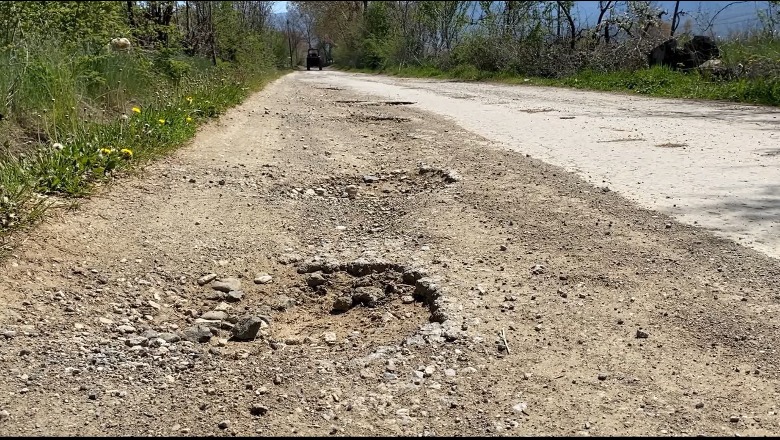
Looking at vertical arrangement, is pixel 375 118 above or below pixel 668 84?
below

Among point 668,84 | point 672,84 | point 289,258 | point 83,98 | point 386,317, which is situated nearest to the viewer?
point 386,317

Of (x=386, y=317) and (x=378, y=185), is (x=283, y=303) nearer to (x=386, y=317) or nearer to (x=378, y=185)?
(x=386, y=317)

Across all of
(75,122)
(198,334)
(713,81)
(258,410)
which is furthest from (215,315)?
(713,81)

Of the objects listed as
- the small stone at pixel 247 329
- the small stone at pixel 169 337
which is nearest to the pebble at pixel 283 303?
the small stone at pixel 247 329

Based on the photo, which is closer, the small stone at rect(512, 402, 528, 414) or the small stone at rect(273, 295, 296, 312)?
the small stone at rect(512, 402, 528, 414)

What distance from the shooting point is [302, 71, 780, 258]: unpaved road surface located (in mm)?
3590

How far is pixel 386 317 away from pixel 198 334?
727 mm

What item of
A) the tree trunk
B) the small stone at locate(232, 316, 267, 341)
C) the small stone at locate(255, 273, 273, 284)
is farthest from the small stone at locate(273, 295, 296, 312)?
the tree trunk

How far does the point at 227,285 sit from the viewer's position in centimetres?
300

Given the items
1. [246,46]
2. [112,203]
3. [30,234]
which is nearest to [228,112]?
[112,203]

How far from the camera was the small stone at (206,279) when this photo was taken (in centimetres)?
301

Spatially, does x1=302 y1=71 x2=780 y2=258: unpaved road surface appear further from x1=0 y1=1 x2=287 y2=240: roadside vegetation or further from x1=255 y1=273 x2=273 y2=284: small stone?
x1=0 y1=1 x2=287 y2=240: roadside vegetation

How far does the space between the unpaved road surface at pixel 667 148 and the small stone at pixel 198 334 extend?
92.7 inches

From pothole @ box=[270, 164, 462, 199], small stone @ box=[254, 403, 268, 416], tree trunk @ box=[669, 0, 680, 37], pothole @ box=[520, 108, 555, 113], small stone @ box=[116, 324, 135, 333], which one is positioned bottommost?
small stone @ box=[254, 403, 268, 416]
